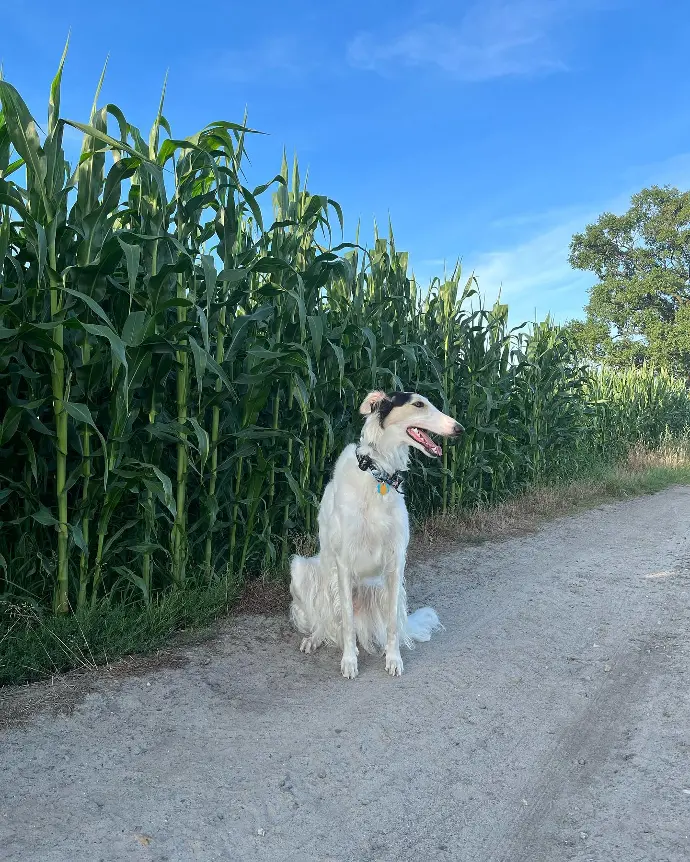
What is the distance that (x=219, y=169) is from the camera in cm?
388

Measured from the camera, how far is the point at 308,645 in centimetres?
398

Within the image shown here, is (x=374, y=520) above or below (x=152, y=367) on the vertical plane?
below

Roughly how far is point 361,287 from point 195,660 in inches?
149

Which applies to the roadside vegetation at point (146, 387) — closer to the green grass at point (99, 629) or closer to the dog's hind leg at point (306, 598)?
the green grass at point (99, 629)

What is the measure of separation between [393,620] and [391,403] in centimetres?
134

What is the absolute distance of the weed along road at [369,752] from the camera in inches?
86.4

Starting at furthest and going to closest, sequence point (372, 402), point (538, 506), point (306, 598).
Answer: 1. point (538, 506)
2. point (306, 598)
3. point (372, 402)

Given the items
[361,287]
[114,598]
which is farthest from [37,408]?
[361,287]

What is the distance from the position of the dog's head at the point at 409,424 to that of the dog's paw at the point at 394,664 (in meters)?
1.25

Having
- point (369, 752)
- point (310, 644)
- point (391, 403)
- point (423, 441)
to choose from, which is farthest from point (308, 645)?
→ point (391, 403)

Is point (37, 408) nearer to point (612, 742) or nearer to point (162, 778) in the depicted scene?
point (162, 778)

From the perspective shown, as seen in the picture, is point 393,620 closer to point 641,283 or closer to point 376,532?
point 376,532

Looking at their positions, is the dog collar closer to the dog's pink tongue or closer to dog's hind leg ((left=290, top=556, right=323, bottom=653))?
the dog's pink tongue

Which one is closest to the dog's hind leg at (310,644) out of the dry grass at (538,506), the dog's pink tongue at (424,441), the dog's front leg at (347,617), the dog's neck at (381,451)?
the dog's front leg at (347,617)
